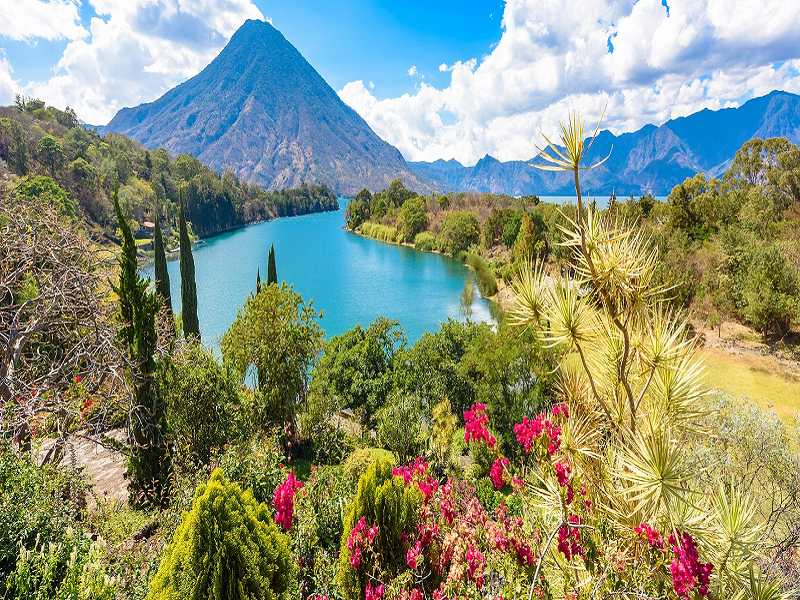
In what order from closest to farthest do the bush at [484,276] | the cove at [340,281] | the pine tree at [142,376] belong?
1. the pine tree at [142,376]
2. the cove at [340,281]
3. the bush at [484,276]

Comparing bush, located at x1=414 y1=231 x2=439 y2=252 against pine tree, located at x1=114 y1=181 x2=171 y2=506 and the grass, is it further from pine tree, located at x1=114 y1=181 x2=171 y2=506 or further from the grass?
pine tree, located at x1=114 y1=181 x2=171 y2=506

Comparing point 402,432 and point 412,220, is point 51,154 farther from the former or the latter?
point 402,432

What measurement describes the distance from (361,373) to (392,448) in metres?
3.83

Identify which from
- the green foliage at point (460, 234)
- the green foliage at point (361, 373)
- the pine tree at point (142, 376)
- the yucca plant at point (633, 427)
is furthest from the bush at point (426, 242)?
the yucca plant at point (633, 427)

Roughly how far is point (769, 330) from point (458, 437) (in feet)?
67.0

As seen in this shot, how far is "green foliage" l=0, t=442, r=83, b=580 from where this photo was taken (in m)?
3.96

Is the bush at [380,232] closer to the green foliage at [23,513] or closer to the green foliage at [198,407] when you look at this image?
the green foliage at [198,407]

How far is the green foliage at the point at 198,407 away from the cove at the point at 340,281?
8.21m

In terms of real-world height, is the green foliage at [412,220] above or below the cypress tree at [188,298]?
above

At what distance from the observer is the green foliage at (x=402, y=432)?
11836 mm

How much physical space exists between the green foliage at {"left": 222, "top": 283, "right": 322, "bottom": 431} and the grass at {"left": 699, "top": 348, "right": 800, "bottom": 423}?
1464 cm

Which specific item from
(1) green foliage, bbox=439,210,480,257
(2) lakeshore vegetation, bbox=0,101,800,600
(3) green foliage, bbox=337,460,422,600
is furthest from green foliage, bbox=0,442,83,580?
(1) green foliage, bbox=439,210,480,257

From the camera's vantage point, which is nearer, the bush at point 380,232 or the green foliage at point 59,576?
the green foliage at point 59,576

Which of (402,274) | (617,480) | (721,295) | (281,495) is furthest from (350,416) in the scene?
(402,274)
